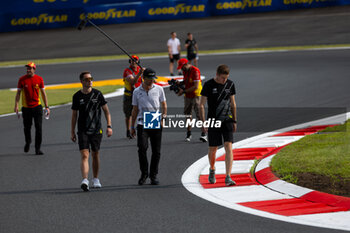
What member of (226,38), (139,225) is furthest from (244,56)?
(139,225)

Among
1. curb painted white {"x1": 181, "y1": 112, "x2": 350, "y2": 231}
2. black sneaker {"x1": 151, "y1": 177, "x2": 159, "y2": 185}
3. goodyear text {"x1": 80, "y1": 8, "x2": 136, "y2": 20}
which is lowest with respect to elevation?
curb painted white {"x1": 181, "y1": 112, "x2": 350, "y2": 231}

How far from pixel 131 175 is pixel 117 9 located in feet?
122

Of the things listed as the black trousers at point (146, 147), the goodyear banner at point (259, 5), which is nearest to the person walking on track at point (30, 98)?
the black trousers at point (146, 147)

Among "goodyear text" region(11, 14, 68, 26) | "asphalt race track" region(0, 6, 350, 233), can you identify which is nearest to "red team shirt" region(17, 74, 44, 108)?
"asphalt race track" region(0, 6, 350, 233)

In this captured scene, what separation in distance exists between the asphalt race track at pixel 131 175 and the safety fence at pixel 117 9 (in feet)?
69.3

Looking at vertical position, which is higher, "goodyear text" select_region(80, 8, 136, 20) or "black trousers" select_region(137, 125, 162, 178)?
"goodyear text" select_region(80, 8, 136, 20)

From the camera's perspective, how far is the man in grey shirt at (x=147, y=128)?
8977mm

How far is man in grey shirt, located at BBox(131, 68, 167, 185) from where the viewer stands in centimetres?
898

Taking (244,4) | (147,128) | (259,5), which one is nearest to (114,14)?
(244,4)

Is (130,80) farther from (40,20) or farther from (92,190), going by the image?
(40,20)

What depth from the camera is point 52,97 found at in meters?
20.0

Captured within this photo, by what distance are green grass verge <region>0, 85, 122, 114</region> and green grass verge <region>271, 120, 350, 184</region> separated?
372 inches

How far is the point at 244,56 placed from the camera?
102 feet

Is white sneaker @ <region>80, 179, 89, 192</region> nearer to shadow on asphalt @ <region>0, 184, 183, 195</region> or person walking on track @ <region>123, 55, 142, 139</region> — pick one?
shadow on asphalt @ <region>0, 184, 183, 195</region>
